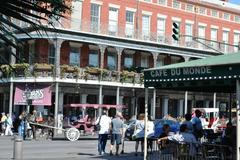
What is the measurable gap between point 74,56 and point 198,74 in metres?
31.4

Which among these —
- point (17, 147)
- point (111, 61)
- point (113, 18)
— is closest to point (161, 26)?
point (113, 18)

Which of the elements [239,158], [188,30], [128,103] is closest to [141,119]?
[239,158]

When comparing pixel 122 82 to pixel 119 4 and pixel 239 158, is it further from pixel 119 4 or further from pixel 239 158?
pixel 239 158

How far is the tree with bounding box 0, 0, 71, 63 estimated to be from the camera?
2.64 m

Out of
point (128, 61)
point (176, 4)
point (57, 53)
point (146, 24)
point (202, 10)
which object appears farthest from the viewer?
point (202, 10)

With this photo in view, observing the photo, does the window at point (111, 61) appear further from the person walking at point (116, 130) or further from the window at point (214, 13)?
the person walking at point (116, 130)

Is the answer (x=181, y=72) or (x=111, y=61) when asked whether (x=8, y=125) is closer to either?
(x=111, y=61)

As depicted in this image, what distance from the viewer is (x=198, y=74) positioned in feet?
40.6

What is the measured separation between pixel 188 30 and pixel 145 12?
258 inches

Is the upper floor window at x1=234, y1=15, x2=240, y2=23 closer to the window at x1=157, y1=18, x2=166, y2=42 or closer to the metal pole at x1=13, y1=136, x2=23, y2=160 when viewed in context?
the window at x1=157, y1=18, x2=166, y2=42

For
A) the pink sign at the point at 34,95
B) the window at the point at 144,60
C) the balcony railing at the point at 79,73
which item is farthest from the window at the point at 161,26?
the pink sign at the point at 34,95

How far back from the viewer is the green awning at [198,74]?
11.6 metres

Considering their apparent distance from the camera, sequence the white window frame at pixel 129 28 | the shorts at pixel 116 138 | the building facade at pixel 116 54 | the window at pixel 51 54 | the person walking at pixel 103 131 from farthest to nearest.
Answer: the white window frame at pixel 129 28
the window at pixel 51 54
the building facade at pixel 116 54
the person walking at pixel 103 131
the shorts at pixel 116 138

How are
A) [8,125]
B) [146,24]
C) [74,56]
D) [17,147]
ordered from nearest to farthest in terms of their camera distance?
[17,147] → [8,125] → [74,56] → [146,24]
